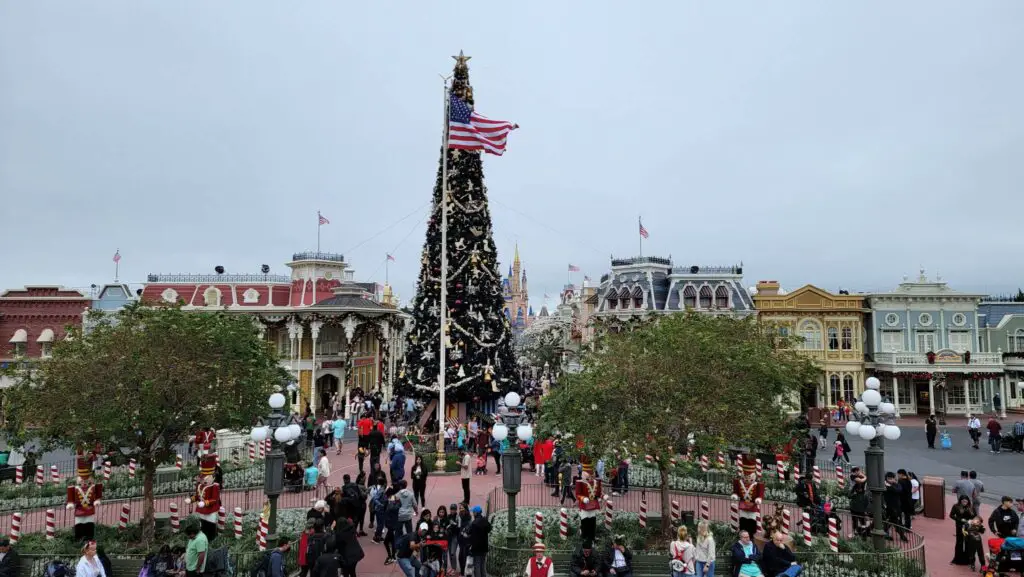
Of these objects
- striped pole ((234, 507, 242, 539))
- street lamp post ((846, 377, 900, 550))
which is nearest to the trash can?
street lamp post ((846, 377, 900, 550))

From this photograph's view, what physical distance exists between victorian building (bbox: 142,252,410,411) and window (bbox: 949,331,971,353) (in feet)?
122

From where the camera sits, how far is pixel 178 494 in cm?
1895

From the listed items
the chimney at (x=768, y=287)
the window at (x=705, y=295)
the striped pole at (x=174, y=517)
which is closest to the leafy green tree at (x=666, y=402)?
the striped pole at (x=174, y=517)

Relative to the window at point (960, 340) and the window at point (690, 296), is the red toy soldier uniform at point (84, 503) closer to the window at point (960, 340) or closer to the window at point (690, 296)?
the window at point (690, 296)

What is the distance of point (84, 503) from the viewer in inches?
516

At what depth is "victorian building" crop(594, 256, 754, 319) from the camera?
43.6m

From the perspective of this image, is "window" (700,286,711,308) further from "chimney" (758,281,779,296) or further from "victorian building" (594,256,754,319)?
"chimney" (758,281,779,296)

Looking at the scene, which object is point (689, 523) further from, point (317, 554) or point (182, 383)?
point (182, 383)

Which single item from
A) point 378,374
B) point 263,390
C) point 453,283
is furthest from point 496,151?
point 378,374

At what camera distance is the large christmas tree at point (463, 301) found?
91.2 feet

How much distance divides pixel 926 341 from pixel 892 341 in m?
2.08

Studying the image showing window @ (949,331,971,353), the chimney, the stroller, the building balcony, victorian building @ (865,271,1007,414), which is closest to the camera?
the stroller

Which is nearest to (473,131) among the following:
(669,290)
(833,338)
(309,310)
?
(309,310)

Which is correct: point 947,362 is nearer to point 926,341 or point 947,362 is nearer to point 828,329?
point 926,341
